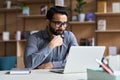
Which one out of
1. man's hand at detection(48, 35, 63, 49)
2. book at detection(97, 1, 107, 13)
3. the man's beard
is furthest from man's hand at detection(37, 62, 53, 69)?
book at detection(97, 1, 107, 13)

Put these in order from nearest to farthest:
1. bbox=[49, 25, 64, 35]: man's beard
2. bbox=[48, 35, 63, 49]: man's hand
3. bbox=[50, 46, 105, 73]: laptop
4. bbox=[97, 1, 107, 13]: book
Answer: bbox=[50, 46, 105, 73]: laptop → bbox=[48, 35, 63, 49]: man's hand → bbox=[49, 25, 64, 35]: man's beard → bbox=[97, 1, 107, 13]: book

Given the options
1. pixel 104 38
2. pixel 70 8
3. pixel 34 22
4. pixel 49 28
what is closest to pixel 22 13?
pixel 34 22

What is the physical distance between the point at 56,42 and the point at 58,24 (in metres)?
0.20

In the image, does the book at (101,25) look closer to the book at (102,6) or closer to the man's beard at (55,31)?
the book at (102,6)

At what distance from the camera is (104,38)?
18.1 feet

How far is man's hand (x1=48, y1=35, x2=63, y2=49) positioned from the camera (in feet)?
9.13

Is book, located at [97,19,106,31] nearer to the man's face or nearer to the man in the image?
the man

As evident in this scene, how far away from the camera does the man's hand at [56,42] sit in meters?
2.78

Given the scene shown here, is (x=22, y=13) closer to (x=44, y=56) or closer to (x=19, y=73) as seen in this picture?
(x=44, y=56)

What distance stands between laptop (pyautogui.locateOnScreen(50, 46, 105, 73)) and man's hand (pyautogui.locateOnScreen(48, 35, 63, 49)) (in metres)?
0.60

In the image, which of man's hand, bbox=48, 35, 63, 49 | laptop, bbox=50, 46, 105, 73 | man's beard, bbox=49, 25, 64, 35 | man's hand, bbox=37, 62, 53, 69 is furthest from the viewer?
man's beard, bbox=49, 25, 64, 35

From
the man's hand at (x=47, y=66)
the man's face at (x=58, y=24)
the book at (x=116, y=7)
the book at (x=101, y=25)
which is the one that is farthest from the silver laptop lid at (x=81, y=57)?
the book at (x=116, y=7)

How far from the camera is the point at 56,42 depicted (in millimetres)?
2820

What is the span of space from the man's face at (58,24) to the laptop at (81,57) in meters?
0.72
